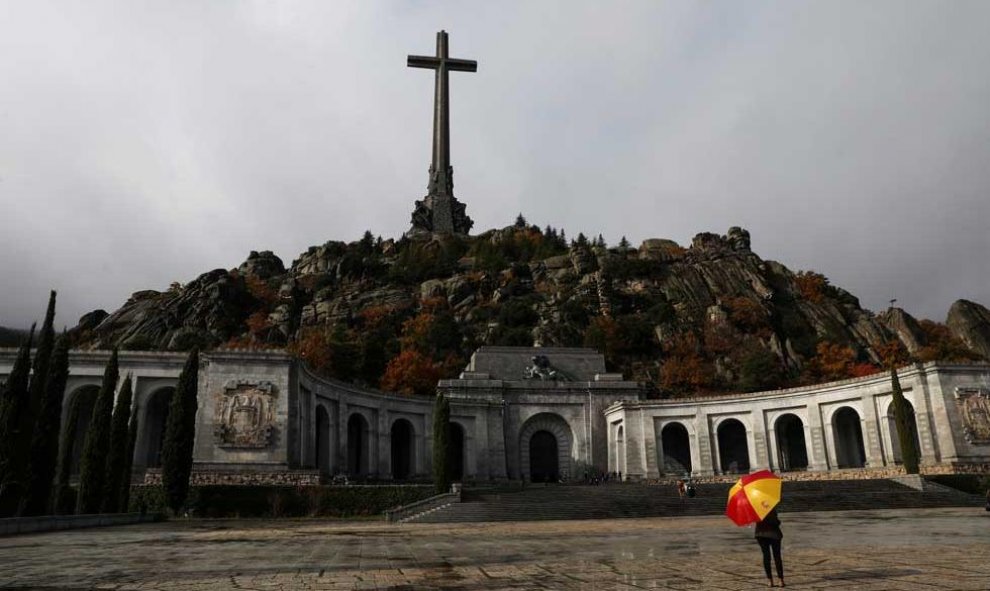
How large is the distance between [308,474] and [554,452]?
67.4 ft

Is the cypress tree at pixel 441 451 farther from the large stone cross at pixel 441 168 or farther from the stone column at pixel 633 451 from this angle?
the large stone cross at pixel 441 168

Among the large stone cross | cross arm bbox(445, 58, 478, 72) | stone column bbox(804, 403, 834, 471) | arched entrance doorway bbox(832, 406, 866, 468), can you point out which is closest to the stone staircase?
stone column bbox(804, 403, 834, 471)

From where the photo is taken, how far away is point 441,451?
31.5m

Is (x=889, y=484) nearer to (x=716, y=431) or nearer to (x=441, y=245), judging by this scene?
(x=716, y=431)

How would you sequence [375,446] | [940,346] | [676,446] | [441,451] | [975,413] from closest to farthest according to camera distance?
1. [441,451]
2. [975,413]
3. [375,446]
4. [676,446]
5. [940,346]

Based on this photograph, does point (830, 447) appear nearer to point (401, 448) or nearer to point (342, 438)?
point (401, 448)

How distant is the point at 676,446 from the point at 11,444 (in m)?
37.1

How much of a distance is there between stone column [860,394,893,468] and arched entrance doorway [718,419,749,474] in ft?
27.9

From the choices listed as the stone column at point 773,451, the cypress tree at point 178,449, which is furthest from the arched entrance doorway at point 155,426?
the stone column at point 773,451

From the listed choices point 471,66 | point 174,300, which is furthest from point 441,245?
point 174,300

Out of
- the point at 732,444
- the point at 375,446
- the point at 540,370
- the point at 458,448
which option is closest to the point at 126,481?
the point at 375,446

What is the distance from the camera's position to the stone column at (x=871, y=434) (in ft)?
119

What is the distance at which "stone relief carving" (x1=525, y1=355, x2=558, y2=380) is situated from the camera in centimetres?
4791

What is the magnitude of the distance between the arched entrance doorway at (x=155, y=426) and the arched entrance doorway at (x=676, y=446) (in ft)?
99.0
